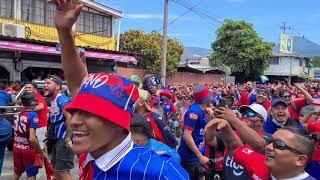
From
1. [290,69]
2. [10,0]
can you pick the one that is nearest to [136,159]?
[10,0]

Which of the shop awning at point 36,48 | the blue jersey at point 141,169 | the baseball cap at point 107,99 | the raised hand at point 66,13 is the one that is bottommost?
the blue jersey at point 141,169

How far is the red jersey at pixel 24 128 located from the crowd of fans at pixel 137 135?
0.05ft

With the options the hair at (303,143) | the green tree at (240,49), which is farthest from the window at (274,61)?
the hair at (303,143)

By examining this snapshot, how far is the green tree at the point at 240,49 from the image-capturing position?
46.5m

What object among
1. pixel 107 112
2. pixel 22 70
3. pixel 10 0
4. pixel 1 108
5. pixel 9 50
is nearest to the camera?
pixel 107 112

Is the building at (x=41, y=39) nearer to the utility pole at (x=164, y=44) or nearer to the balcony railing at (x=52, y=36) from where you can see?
the balcony railing at (x=52, y=36)

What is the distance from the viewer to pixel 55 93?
23.2 feet

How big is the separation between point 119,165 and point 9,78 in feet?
60.7

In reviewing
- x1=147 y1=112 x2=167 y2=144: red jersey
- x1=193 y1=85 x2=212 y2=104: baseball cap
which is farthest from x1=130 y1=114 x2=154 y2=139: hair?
x1=193 y1=85 x2=212 y2=104: baseball cap

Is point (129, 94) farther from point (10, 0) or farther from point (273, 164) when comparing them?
point (10, 0)

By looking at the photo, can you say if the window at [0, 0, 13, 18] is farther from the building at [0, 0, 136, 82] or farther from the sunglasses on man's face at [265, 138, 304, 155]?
the sunglasses on man's face at [265, 138, 304, 155]

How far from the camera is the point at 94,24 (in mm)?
27891

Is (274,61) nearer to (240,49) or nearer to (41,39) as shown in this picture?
(240,49)

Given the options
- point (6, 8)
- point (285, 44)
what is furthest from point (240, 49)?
point (285, 44)
